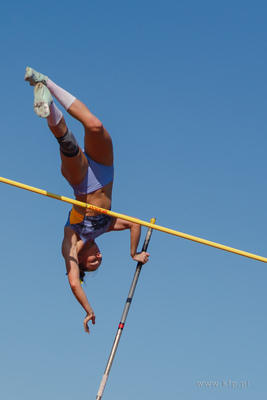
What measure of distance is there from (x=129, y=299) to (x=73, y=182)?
2209 millimetres

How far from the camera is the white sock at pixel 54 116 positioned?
7.52 m

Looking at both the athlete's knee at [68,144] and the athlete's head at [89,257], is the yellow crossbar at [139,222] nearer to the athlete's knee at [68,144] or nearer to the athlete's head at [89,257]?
the athlete's knee at [68,144]

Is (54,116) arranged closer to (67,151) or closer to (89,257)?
(67,151)

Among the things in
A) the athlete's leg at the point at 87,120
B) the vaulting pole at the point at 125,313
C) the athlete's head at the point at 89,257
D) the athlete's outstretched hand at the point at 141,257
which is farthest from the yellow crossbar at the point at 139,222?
the athlete's outstretched hand at the point at 141,257

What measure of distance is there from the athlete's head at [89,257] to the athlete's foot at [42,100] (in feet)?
7.51

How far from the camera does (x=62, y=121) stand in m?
7.78

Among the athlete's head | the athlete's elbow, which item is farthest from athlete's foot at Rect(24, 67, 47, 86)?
the athlete's elbow

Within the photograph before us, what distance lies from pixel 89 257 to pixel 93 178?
4.04 ft

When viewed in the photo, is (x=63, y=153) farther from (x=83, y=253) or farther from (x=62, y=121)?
(x=83, y=253)

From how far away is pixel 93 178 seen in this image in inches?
328

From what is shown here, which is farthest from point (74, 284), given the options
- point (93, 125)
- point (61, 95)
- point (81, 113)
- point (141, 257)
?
point (61, 95)

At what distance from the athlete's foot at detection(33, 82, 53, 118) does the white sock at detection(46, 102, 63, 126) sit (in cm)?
15

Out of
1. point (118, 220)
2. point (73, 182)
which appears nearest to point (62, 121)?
point (73, 182)

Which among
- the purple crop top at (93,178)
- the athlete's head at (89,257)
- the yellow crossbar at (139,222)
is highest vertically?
the purple crop top at (93,178)
